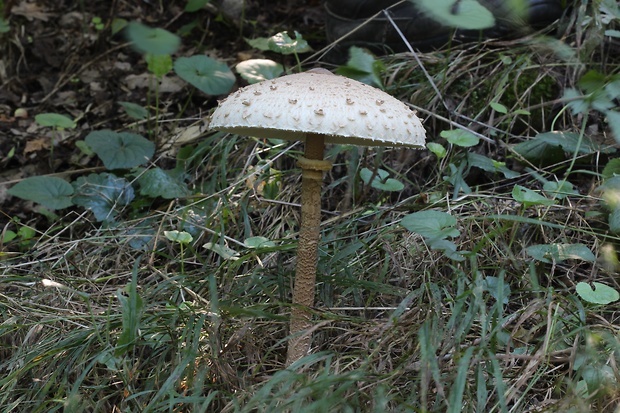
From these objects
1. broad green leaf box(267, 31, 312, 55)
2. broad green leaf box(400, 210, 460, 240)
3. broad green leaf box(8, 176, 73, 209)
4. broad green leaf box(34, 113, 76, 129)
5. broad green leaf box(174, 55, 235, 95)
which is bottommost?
broad green leaf box(8, 176, 73, 209)

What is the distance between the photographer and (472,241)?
243cm

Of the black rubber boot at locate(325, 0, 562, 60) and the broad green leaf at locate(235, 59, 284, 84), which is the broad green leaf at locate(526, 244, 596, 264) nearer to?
the black rubber boot at locate(325, 0, 562, 60)

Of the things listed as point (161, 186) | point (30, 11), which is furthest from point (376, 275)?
point (30, 11)

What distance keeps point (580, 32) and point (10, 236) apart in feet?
10.4

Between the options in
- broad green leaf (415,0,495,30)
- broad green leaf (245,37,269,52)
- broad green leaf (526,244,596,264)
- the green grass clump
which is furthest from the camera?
broad green leaf (245,37,269,52)

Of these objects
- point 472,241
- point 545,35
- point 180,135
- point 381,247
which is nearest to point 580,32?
point 545,35

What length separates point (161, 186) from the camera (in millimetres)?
3148

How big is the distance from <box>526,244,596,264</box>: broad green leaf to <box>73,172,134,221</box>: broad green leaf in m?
2.14

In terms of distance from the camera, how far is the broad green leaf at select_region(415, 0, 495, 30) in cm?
234

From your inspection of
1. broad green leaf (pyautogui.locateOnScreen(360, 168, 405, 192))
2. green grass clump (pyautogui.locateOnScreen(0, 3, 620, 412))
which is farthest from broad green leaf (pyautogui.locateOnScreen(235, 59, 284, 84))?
broad green leaf (pyautogui.locateOnScreen(360, 168, 405, 192))

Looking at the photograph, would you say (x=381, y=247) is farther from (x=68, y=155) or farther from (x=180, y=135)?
(x=68, y=155)

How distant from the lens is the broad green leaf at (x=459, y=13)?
234cm

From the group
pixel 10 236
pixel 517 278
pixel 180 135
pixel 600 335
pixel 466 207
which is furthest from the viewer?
pixel 180 135

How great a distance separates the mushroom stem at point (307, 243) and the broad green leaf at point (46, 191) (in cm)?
162
